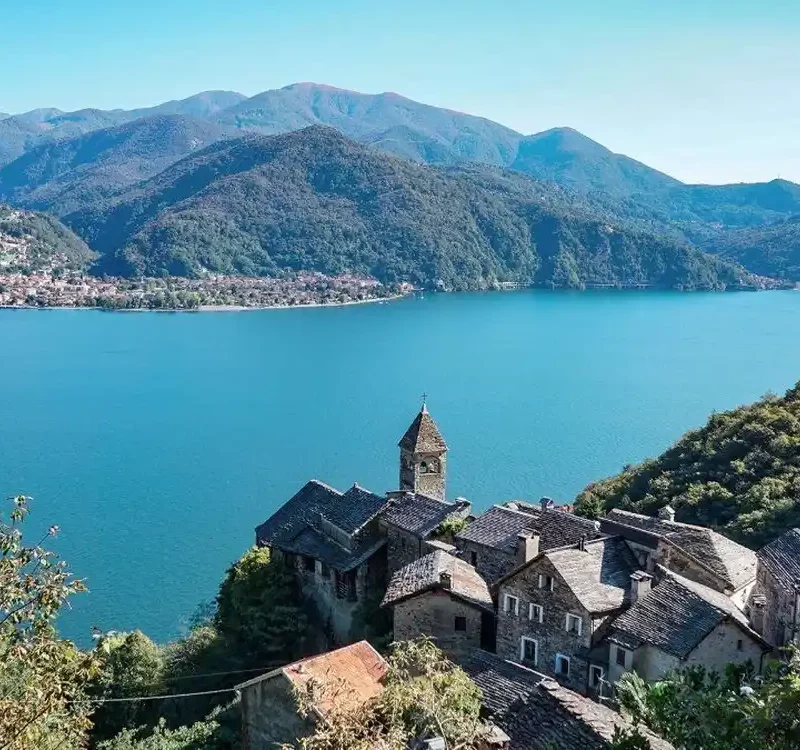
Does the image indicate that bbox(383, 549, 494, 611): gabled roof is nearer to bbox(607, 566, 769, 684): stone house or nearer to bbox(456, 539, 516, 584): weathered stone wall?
bbox(456, 539, 516, 584): weathered stone wall

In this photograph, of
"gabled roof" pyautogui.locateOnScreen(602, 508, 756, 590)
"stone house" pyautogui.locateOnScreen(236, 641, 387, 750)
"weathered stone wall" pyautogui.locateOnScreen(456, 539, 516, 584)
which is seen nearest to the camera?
"stone house" pyautogui.locateOnScreen(236, 641, 387, 750)

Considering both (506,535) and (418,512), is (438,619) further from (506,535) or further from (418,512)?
(418,512)

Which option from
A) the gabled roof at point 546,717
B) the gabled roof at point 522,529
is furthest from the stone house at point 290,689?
the gabled roof at point 522,529

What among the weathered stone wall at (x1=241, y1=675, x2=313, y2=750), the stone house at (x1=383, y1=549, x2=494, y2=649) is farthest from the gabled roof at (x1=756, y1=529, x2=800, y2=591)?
the weathered stone wall at (x1=241, y1=675, x2=313, y2=750)

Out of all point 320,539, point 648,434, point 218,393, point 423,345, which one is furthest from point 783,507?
point 423,345

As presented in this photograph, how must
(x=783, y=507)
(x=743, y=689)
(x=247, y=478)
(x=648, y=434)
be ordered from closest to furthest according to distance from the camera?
(x=743, y=689)
(x=783, y=507)
(x=247, y=478)
(x=648, y=434)

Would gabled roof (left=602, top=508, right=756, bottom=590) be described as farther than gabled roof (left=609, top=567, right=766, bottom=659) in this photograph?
Yes

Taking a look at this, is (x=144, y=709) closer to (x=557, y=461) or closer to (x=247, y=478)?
(x=247, y=478)
